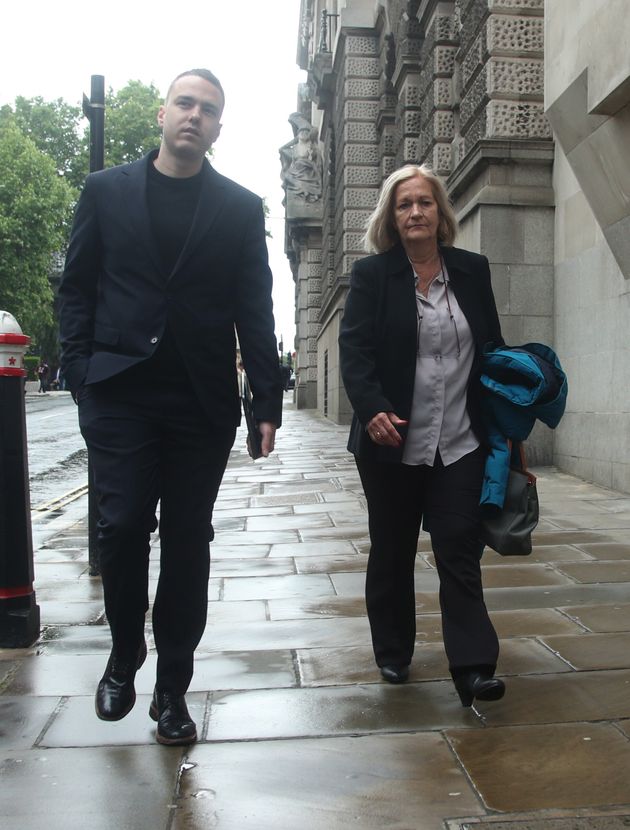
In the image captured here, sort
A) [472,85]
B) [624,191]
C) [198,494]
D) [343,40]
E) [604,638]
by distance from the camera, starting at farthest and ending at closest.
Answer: [343,40] < [472,85] < [624,191] < [604,638] < [198,494]

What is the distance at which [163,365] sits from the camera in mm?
3209

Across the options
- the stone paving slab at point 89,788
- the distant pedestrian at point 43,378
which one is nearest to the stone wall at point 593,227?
the stone paving slab at point 89,788

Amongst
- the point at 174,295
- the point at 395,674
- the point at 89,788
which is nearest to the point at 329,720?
the point at 395,674

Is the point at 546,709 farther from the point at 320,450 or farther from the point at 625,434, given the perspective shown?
the point at 320,450

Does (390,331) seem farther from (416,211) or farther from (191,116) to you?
(191,116)

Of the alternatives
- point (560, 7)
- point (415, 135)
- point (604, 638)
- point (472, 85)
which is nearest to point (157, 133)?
point (415, 135)

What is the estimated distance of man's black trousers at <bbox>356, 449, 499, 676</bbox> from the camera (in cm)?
341

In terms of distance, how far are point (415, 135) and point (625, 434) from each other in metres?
9.12

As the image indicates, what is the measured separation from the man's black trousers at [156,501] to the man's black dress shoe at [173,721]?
33 millimetres

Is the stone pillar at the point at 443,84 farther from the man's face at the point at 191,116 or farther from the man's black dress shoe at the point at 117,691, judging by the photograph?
the man's black dress shoe at the point at 117,691

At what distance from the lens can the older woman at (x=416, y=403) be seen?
3508mm

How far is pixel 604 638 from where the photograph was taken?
14.0ft

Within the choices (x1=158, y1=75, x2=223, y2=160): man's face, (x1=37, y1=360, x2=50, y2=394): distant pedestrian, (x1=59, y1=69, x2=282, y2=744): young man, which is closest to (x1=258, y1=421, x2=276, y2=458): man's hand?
(x1=59, y1=69, x2=282, y2=744): young man

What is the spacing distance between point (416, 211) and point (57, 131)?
63632 mm
